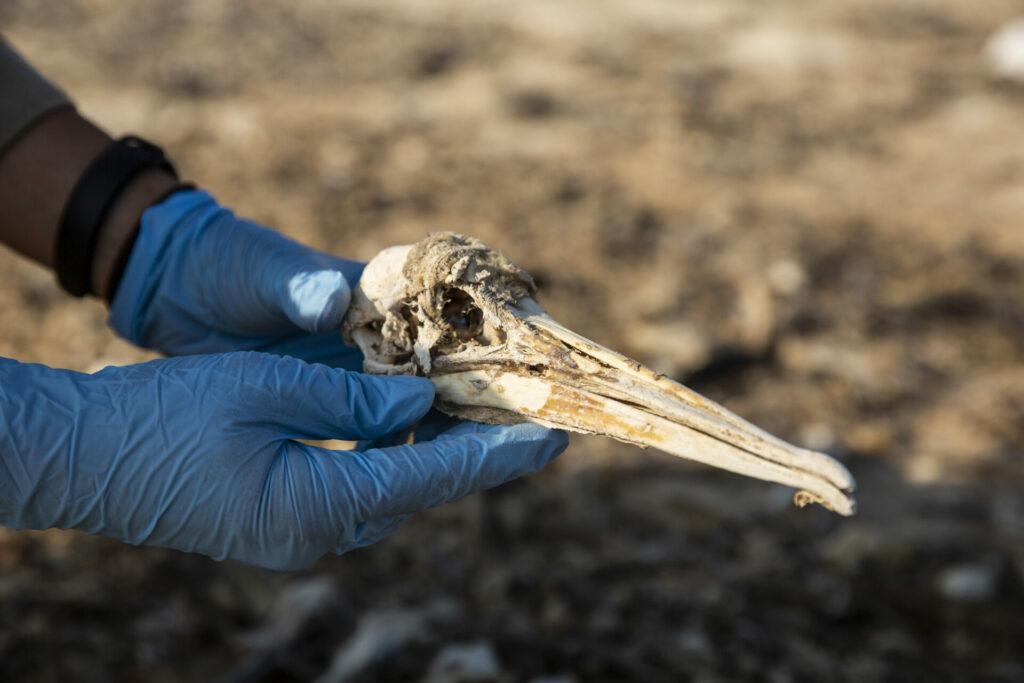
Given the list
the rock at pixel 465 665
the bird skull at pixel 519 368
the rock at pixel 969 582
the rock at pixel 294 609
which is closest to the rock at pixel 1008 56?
the rock at pixel 969 582

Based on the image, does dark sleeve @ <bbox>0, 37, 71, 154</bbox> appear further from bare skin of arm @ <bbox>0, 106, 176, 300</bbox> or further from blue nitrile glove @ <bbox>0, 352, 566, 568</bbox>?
blue nitrile glove @ <bbox>0, 352, 566, 568</bbox>

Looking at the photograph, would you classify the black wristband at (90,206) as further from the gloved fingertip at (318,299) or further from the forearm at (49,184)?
the gloved fingertip at (318,299)

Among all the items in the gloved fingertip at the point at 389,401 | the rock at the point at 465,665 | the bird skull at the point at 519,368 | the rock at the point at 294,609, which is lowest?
the rock at the point at 294,609

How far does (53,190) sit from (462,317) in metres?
1.59

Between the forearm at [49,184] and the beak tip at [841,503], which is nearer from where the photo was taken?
the beak tip at [841,503]

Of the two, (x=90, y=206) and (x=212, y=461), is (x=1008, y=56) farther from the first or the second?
(x=212, y=461)

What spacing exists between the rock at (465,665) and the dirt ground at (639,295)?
0.02 meters

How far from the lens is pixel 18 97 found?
109 inches

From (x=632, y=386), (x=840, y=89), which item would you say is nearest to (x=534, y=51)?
(x=840, y=89)

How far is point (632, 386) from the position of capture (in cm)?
222

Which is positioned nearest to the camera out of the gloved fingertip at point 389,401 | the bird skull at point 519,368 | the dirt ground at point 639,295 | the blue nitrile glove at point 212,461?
the blue nitrile glove at point 212,461

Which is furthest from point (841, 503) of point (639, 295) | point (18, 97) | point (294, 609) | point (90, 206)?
point (639, 295)

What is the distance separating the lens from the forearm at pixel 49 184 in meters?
2.75

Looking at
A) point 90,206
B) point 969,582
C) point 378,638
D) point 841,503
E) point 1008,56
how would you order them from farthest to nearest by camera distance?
point 1008,56 < point 969,582 < point 378,638 < point 90,206 < point 841,503
